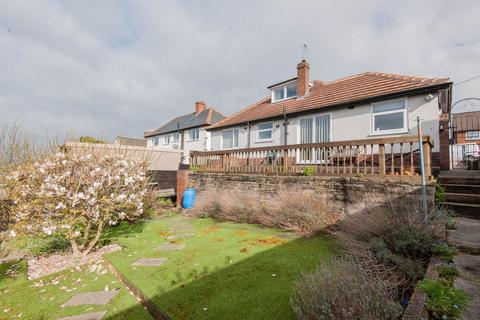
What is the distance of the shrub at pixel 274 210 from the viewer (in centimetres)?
561

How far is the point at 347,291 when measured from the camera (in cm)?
193

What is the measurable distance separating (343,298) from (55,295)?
3.97m

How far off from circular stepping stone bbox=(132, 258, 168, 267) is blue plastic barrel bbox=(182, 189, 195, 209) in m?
4.97

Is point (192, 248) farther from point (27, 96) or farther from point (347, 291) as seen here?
point (27, 96)

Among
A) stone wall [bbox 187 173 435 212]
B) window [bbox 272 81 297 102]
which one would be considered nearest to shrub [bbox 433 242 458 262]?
stone wall [bbox 187 173 435 212]

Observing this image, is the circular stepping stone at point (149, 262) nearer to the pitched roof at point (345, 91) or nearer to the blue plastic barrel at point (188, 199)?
the blue plastic barrel at point (188, 199)

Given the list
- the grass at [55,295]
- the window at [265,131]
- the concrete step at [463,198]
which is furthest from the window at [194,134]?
the concrete step at [463,198]

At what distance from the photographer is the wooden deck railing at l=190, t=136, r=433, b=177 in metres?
5.62

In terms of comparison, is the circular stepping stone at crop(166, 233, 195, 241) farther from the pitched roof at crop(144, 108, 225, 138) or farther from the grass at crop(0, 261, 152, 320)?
the pitched roof at crop(144, 108, 225, 138)

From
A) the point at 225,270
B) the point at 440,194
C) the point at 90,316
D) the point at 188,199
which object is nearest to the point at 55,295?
the point at 90,316

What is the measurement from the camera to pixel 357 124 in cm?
1026

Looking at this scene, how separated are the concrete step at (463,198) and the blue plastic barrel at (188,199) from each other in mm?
8238

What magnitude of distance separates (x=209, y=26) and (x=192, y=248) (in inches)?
344

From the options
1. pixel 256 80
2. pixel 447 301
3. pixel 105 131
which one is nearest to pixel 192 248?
pixel 447 301
